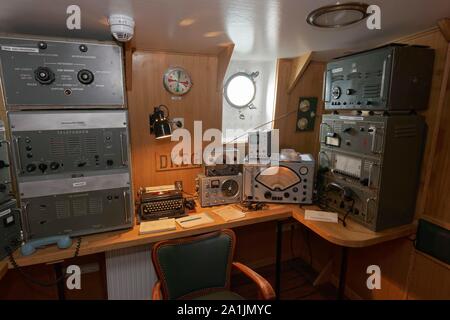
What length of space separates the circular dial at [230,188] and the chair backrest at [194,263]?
1.66ft

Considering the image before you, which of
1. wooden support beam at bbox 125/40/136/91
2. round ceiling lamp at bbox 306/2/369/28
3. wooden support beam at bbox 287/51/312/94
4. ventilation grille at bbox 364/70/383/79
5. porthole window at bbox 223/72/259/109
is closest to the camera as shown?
round ceiling lamp at bbox 306/2/369/28

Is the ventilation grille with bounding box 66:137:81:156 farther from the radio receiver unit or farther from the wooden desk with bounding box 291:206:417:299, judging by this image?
the wooden desk with bounding box 291:206:417:299

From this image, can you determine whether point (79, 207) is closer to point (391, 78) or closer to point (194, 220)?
point (194, 220)

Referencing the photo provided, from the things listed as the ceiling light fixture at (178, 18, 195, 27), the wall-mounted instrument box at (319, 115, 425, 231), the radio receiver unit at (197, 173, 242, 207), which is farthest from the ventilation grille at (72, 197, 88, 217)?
the wall-mounted instrument box at (319, 115, 425, 231)

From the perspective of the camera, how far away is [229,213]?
77.3 inches

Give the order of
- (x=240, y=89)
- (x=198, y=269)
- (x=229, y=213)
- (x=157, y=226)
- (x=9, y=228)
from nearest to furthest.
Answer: (x=9, y=228)
(x=198, y=269)
(x=157, y=226)
(x=229, y=213)
(x=240, y=89)

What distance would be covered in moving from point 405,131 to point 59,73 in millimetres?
1992

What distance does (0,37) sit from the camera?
124 centimetres

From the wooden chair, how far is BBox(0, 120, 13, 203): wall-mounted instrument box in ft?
2.68

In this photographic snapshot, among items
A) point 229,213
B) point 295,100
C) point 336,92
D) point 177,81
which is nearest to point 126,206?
point 229,213

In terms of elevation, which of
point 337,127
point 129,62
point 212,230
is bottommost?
point 212,230

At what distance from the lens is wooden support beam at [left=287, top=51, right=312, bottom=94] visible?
234 cm

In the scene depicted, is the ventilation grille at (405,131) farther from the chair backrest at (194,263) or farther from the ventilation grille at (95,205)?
the ventilation grille at (95,205)

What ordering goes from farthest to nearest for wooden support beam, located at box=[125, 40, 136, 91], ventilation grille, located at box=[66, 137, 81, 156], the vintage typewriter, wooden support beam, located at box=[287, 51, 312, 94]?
wooden support beam, located at box=[287, 51, 312, 94] < the vintage typewriter < wooden support beam, located at box=[125, 40, 136, 91] < ventilation grille, located at box=[66, 137, 81, 156]
